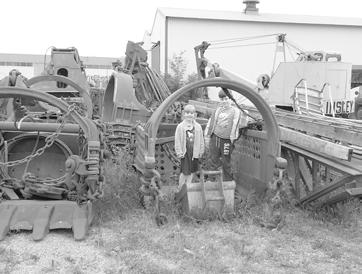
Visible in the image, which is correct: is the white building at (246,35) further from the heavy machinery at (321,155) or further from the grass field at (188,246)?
the grass field at (188,246)

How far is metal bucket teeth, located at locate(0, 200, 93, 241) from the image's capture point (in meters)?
4.91

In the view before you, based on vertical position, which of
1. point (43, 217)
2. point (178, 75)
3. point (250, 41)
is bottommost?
point (43, 217)

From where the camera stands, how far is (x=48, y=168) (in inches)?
246

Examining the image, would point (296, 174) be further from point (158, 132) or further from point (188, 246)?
point (158, 132)

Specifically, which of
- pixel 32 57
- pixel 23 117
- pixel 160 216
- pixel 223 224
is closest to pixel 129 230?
pixel 160 216

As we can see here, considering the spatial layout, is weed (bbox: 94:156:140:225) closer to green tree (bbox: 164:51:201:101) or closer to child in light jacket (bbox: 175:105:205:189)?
child in light jacket (bbox: 175:105:205:189)

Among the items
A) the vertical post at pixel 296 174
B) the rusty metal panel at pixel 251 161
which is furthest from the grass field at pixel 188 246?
the rusty metal panel at pixel 251 161

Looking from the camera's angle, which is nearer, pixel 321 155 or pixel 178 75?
pixel 321 155

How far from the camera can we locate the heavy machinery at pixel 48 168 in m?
5.10

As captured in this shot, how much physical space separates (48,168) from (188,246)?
2.29 metres

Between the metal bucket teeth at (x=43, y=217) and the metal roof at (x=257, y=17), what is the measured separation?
20.8 metres

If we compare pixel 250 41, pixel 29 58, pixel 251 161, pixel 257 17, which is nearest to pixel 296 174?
pixel 251 161

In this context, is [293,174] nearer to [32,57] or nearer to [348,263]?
[348,263]

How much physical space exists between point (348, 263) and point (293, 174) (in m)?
2.33
